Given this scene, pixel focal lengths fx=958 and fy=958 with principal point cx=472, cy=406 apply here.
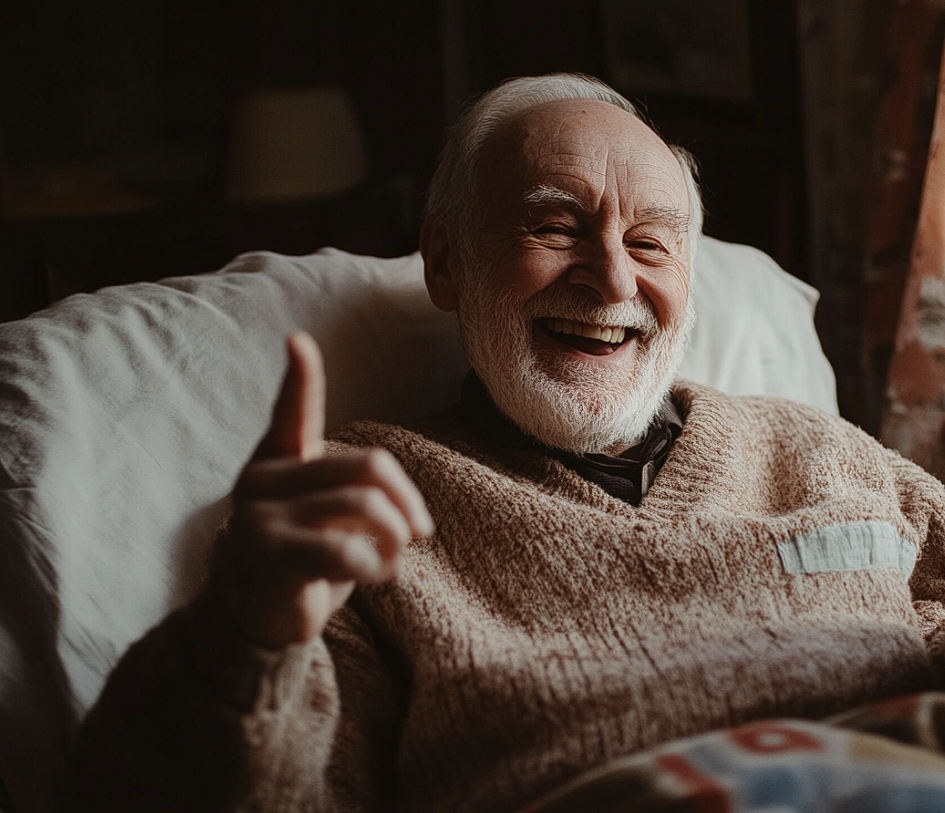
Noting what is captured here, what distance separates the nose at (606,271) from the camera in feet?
3.75

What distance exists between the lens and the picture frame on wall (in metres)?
2.40

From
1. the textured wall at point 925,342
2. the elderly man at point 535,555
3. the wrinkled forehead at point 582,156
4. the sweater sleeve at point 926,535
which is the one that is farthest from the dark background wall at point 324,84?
the sweater sleeve at point 926,535

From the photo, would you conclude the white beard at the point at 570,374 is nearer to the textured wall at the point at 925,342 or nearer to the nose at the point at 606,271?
the nose at the point at 606,271

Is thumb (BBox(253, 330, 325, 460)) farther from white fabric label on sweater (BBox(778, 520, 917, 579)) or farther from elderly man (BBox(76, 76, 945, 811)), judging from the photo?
white fabric label on sweater (BBox(778, 520, 917, 579))

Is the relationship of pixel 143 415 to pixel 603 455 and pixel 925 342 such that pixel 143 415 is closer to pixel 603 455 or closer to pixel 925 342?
pixel 603 455

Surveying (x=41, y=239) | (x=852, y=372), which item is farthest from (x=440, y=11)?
(x=852, y=372)

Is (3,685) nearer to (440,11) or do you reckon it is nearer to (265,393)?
(265,393)

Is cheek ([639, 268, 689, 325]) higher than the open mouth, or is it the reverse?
cheek ([639, 268, 689, 325])

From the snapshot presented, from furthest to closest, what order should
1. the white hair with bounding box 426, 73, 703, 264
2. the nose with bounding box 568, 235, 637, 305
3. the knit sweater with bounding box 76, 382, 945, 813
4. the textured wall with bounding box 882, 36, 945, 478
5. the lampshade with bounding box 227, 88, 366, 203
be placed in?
the lampshade with bounding box 227, 88, 366, 203 < the textured wall with bounding box 882, 36, 945, 478 < the white hair with bounding box 426, 73, 703, 264 < the nose with bounding box 568, 235, 637, 305 < the knit sweater with bounding box 76, 382, 945, 813

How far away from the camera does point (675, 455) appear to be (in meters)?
1.14

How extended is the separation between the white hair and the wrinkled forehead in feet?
0.08

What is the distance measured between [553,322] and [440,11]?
1694 millimetres

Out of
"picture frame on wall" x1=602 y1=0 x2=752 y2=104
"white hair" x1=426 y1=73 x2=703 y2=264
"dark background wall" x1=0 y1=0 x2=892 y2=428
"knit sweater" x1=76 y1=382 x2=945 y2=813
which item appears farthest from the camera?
"picture frame on wall" x1=602 y1=0 x2=752 y2=104

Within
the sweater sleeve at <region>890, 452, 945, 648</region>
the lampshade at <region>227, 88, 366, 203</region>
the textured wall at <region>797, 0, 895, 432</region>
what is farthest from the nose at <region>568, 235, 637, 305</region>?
the lampshade at <region>227, 88, 366, 203</region>
